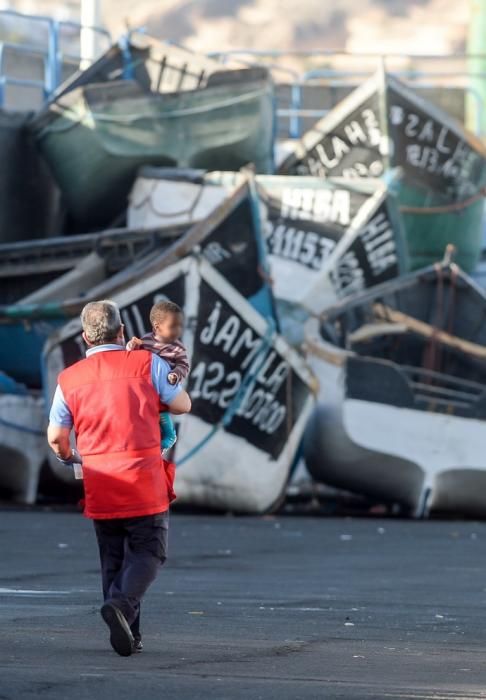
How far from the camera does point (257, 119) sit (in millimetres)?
22891

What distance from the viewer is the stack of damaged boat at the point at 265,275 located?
17.7 metres

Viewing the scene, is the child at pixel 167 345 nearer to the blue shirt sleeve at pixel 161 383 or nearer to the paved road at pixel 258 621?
the blue shirt sleeve at pixel 161 383

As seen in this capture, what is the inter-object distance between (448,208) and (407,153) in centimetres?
109

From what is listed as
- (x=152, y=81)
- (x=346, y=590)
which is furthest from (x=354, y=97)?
(x=346, y=590)

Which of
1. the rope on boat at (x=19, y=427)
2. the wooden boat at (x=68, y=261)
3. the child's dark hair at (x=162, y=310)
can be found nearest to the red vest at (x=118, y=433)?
the child's dark hair at (x=162, y=310)

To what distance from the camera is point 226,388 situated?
17672 mm

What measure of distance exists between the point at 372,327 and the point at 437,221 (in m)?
3.90

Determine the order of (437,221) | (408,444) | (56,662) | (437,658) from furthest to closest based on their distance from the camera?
1. (437,221)
2. (408,444)
3. (437,658)
4. (56,662)

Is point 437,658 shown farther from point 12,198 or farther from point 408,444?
point 12,198

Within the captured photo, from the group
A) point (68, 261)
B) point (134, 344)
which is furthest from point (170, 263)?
point (134, 344)

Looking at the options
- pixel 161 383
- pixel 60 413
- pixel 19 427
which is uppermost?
pixel 161 383

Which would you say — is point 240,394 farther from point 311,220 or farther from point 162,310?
point 162,310

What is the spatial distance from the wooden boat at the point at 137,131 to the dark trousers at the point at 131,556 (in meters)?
16.0

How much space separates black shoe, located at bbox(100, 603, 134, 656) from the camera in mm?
6117
